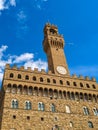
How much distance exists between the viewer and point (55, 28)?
48.2m

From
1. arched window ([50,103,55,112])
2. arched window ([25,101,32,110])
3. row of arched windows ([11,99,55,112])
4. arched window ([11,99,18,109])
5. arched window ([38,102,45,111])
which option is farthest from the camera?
arched window ([50,103,55,112])

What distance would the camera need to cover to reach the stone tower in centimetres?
3838

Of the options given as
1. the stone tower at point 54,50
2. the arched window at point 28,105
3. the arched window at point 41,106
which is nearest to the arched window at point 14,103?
the arched window at point 28,105

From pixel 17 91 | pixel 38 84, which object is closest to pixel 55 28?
pixel 38 84

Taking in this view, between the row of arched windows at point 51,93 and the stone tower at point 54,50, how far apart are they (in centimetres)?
502

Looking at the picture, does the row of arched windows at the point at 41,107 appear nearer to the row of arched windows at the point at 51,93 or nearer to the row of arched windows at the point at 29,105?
the row of arched windows at the point at 29,105

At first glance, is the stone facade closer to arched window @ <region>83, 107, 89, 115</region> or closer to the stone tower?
arched window @ <region>83, 107, 89, 115</region>

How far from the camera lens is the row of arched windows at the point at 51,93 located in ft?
102

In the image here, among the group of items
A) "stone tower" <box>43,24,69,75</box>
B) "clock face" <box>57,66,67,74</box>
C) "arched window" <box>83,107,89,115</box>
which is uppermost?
"stone tower" <box>43,24,69,75</box>

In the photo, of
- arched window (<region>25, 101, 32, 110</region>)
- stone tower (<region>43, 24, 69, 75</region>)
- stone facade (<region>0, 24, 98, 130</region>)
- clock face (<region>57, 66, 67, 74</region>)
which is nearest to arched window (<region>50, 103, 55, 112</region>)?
stone facade (<region>0, 24, 98, 130</region>)

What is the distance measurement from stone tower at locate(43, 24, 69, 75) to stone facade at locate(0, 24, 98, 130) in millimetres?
314

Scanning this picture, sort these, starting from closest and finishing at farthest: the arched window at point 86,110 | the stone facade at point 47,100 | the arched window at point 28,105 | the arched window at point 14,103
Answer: the stone facade at point 47,100, the arched window at point 14,103, the arched window at point 28,105, the arched window at point 86,110

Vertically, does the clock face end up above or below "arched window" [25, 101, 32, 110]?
above

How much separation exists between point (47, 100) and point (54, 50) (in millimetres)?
13791
